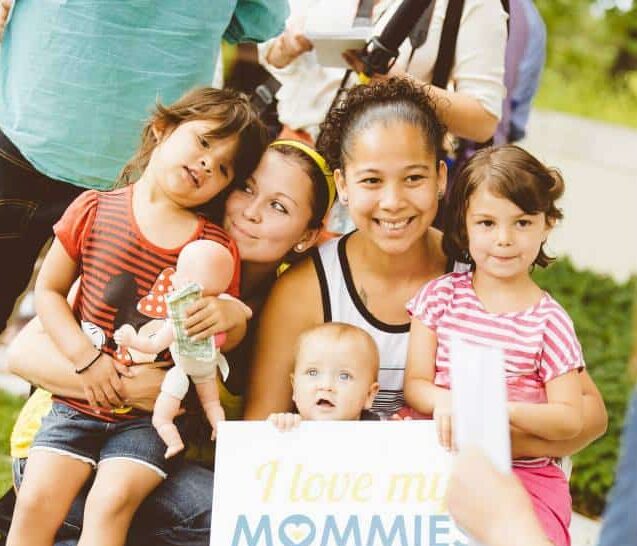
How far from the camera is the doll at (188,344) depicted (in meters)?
2.51

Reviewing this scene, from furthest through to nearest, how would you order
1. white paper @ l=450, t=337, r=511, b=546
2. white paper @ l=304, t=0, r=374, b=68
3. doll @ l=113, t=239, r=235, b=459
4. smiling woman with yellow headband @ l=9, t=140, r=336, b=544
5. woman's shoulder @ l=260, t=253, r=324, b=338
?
white paper @ l=304, t=0, r=374, b=68, woman's shoulder @ l=260, t=253, r=324, b=338, smiling woman with yellow headband @ l=9, t=140, r=336, b=544, doll @ l=113, t=239, r=235, b=459, white paper @ l=450, t=337, r=511, b=546

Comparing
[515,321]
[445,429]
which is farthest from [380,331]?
[445,429]

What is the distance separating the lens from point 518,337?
260 centimetres

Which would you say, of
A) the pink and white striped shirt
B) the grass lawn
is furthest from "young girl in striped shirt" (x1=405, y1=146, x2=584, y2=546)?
the grass lawn

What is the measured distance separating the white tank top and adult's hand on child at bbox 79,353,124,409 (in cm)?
56

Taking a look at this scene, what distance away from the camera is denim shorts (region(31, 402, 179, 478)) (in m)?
2.64

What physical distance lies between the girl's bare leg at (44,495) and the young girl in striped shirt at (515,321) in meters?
0.82

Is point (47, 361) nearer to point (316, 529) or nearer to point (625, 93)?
point (316, 529)

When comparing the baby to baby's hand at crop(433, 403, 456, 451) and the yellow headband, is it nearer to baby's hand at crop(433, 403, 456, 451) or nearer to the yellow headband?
baby's hand at crop(433, 403, 456, 451)

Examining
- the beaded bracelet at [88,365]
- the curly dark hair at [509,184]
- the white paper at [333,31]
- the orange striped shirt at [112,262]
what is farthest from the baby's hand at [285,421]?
the white paper at [333,31]

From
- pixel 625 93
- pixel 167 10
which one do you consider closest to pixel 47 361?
pixel 167 10

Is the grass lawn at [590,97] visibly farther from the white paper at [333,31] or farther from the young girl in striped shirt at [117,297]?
the young girl in striped shirt at [117,297]

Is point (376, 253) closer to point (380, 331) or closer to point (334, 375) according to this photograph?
point (380, 331)

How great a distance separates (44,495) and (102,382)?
11.3 inches
